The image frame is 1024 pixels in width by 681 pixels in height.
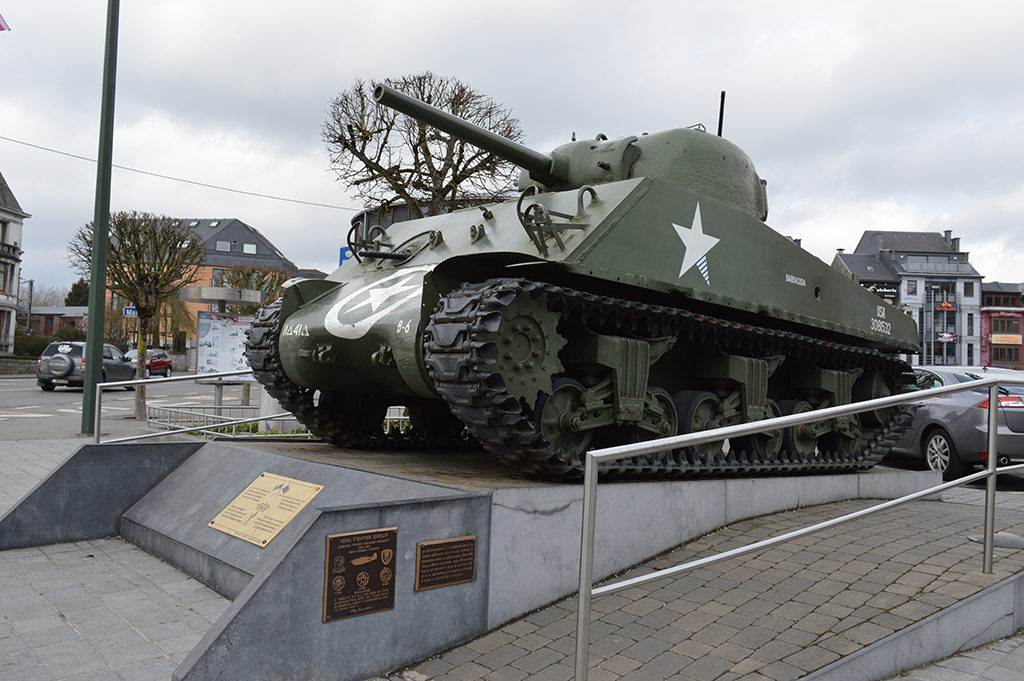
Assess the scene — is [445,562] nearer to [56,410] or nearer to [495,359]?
[495,359]

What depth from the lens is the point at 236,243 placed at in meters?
72.8

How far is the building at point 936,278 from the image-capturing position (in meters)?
70.5

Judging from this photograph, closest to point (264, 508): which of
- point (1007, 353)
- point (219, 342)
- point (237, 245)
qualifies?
point (219, 342)

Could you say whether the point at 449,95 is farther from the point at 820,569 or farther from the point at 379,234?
the point at 820,569

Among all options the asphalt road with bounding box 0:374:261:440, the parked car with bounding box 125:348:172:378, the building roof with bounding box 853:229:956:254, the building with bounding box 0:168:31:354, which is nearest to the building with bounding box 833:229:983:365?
the building roof with bounding box 853:229:956:254

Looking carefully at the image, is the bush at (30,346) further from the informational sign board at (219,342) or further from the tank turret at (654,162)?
the tank turret at (654,162)

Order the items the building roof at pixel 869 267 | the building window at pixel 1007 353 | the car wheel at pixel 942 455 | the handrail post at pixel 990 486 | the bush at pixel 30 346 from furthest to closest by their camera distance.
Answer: the building window at pixel 1007 353, the building roof at pixel 869 267, the bush at pixel 30 346, the car wheel at pixel 942 455, the handrail post at pixel 990 486

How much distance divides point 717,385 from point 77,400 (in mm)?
21492

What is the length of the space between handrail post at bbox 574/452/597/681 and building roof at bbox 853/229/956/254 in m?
78.0

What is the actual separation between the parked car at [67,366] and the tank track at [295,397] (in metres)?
20.6

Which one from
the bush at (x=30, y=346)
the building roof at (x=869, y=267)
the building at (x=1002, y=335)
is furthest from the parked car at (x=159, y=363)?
the building at (x=1002, y=335)

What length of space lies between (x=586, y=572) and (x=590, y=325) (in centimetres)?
349

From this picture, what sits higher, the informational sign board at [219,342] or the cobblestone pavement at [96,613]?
the informational sign board at [219,342]

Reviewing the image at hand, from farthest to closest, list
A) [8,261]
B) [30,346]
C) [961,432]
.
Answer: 1. [8,261]
2. [30,346]
3. [961,432]
